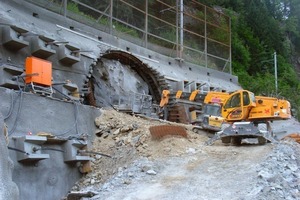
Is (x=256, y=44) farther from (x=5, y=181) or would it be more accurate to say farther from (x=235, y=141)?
(x=5, y=181)

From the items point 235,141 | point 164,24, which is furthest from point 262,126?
point 164,24

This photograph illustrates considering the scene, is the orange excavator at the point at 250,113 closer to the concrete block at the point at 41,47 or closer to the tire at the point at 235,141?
the tire at the point at 235,141

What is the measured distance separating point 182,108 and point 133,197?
1142 cm

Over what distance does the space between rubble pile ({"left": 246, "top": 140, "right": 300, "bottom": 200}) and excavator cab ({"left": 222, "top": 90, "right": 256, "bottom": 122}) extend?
227cm

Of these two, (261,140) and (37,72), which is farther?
(261,140)

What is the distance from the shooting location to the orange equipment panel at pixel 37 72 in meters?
12.2

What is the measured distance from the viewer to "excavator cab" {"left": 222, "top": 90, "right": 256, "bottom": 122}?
47.1 feet

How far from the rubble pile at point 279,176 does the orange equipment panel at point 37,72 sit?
20.6 ft

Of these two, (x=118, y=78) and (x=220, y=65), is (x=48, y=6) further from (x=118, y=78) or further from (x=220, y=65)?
(x=220, y=65)

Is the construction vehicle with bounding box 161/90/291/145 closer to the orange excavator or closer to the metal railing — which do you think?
the orange excavator

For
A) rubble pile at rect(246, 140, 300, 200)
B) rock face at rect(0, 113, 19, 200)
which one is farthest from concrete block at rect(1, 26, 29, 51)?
rubble pile at rect(246, 140, 300, 200)

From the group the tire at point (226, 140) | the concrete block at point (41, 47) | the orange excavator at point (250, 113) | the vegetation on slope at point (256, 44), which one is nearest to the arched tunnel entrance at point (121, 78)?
the concrete block at point (41, 47)

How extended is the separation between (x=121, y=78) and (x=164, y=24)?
23.7 ft

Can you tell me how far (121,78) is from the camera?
2042 cm
